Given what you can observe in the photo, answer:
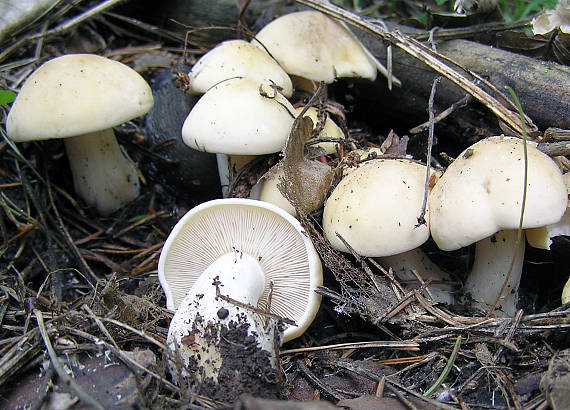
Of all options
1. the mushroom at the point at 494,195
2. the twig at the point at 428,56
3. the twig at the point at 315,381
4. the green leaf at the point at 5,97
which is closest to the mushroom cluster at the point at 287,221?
the mushroom at the point at 494,195

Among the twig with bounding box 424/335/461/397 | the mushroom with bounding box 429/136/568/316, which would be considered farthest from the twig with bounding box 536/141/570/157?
the twig with bounding box 424/335/461/397

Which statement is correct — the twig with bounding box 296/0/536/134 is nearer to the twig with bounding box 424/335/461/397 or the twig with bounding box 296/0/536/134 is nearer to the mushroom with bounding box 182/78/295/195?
the mushroom with bounding box 182/78/295/195

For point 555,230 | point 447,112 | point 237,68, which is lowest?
point 555,230

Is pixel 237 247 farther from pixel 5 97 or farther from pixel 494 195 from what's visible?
pixel 5 97

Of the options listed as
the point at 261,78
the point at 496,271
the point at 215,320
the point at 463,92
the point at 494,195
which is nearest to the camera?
the point at 494,195

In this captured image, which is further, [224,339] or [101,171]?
[101,171]

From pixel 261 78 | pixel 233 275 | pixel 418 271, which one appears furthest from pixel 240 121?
pixel 418 271
